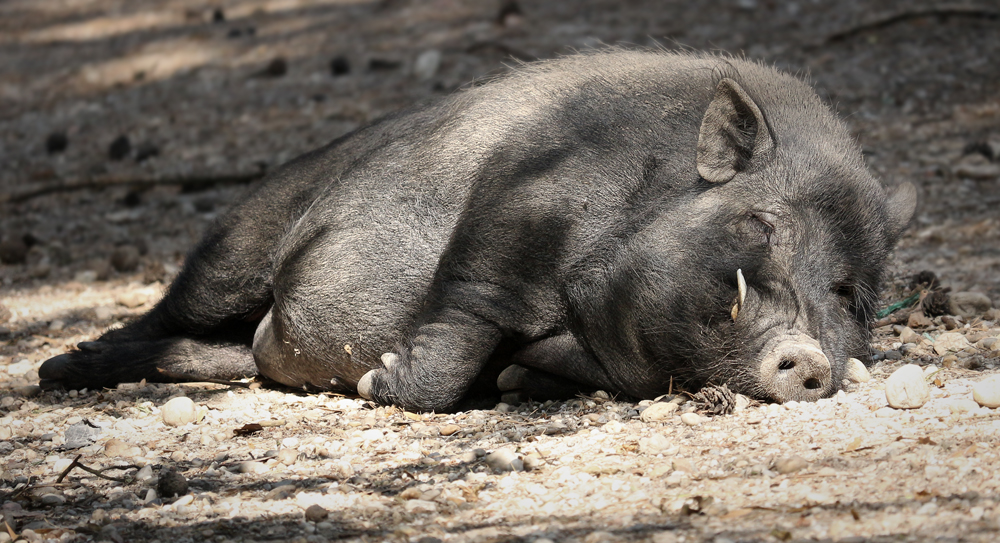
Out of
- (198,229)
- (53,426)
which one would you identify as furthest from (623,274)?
(198,229)

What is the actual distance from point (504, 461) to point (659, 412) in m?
0.65

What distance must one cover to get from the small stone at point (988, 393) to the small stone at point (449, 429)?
179 centimetres

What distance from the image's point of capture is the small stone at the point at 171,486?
2.99 meters

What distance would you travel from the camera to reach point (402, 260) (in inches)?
161

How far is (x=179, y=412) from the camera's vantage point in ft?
12.5

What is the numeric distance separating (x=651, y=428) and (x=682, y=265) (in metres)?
0.61

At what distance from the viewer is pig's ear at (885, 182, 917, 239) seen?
12.1 ft

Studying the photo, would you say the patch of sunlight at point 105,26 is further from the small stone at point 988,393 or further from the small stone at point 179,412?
the small stone at point 988,393

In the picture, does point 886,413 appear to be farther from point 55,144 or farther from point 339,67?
point 55,144

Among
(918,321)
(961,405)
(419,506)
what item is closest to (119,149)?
(419,506)

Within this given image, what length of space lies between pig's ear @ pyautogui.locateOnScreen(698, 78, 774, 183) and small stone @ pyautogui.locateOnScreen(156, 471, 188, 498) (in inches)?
82.1

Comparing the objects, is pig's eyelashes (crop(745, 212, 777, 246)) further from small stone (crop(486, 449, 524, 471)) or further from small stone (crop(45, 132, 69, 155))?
small stone (crop(45, 132, 69, 155))

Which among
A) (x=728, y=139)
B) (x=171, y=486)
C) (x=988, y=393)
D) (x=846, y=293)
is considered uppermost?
(x=728, y=139)

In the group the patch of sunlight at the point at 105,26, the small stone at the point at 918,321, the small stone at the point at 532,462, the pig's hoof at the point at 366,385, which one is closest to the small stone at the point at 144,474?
the pig's hoof at the point at 366,385
